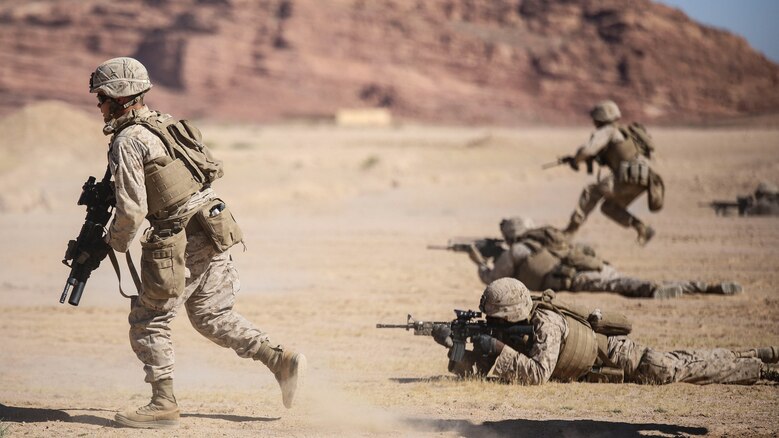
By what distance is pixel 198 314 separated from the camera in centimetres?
582

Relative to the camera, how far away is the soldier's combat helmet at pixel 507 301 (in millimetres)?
6496

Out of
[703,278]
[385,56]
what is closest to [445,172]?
Result: [703,278]

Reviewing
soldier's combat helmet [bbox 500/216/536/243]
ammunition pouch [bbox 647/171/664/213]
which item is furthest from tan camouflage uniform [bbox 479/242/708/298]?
ammunition pouch [bbox 647/171/664/213]

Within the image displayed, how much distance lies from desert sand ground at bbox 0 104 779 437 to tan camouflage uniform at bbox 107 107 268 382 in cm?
50

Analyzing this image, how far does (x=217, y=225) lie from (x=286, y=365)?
912mm

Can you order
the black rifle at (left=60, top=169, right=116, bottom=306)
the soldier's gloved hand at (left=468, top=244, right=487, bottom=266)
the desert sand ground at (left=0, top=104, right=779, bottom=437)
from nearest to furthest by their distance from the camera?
the black rifle at (left=60, top=169, right=116, bottom=306), the desert sand ground at (left=0, top=104, right=779, bottom=437), the soldier's gloved hand at (left=468, top=244, right=487, bottom=266)

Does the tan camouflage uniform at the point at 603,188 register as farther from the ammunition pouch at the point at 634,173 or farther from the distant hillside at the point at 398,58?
the distant hillside at the point at 398,58

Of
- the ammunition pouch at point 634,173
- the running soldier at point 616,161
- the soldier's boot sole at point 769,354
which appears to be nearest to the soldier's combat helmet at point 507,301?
the soldier's boot sole at point 769,354

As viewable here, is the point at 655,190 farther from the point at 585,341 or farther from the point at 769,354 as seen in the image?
the point at 585,341

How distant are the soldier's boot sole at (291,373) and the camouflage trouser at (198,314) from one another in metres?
0.19

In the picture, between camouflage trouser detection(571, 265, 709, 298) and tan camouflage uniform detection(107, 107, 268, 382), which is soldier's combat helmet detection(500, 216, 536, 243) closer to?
camouflage trouser detection(571, 265, 709, 298)

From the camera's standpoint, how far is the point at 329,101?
9225 cm

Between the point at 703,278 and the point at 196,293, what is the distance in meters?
7.98

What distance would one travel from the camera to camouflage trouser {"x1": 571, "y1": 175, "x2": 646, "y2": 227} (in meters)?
12.3
